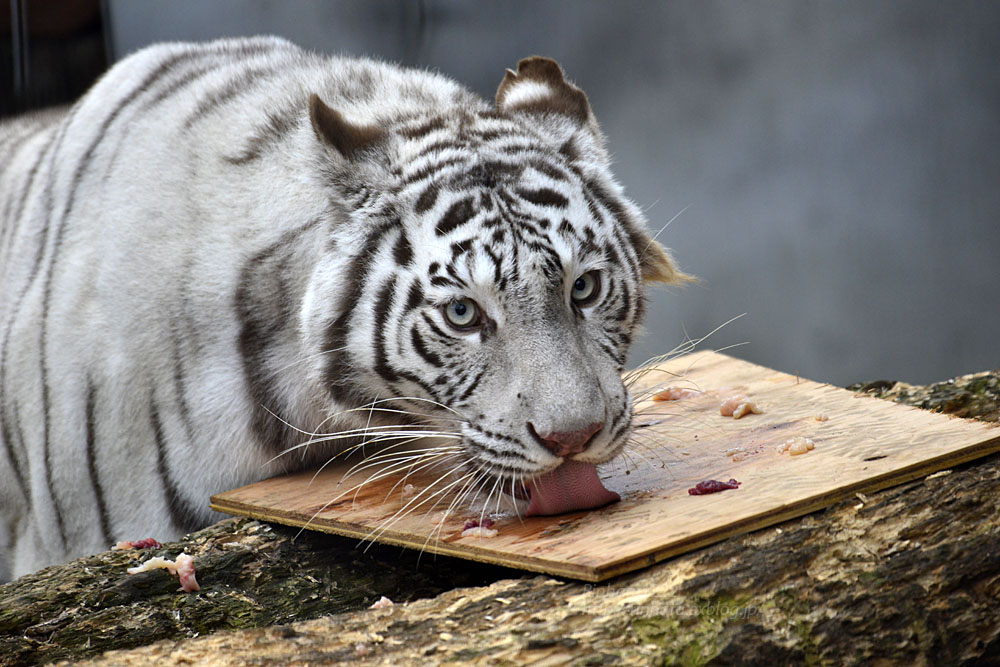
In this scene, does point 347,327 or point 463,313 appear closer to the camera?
point 463,313


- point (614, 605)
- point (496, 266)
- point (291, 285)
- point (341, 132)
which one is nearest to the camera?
point (614, 605)

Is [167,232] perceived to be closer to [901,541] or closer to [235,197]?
[235,197]

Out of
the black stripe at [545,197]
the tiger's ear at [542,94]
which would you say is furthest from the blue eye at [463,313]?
the tiger's ear at [542,94]

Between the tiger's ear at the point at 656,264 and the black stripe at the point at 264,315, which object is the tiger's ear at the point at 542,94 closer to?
the tiger's ear at the point at 656,264

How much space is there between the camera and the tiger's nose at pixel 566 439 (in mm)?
1969

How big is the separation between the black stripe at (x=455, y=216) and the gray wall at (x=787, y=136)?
2.41 m

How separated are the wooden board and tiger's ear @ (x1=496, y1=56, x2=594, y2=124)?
810 mm

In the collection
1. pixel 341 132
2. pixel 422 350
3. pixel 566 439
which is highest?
pixel 341 132

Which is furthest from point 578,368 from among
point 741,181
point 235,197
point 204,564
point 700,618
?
point 741,181

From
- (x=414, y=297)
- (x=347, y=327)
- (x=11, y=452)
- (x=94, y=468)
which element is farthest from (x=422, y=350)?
(x=11, y=452)

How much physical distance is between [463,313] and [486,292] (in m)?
0.07

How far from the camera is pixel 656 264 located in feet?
8.63

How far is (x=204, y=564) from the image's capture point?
2.12 metres

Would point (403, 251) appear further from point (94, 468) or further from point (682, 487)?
point (94, 468)
